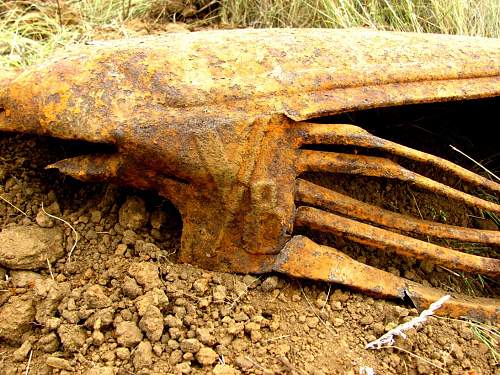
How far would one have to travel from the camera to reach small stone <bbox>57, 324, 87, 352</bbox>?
1216 mm

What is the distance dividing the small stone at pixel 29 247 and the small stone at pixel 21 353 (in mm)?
222

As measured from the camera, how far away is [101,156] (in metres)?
1.36

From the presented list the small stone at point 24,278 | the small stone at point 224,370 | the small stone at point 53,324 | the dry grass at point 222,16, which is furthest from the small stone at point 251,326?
the dry grass at point 222,16

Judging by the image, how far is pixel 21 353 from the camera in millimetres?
1220

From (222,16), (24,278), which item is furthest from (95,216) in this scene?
(222,16)

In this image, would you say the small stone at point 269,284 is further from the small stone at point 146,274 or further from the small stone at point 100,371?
the small stone at point 100,371

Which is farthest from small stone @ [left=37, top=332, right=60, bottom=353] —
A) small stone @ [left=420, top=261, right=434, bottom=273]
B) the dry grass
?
the dry grass

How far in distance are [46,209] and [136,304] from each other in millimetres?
427

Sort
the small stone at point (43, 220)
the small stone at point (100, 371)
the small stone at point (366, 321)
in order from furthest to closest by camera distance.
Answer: the small stone at point (43, 220) → the small stone at point (366, 321) → the small stone at point (100, 371)

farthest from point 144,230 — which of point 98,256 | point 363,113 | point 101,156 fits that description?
point 363,113

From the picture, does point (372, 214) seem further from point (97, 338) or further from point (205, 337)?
point (97, 338)

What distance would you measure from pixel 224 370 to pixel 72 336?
342mm

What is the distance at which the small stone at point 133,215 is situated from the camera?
150 centimetres

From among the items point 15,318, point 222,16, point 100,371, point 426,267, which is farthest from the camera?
point 222,16
